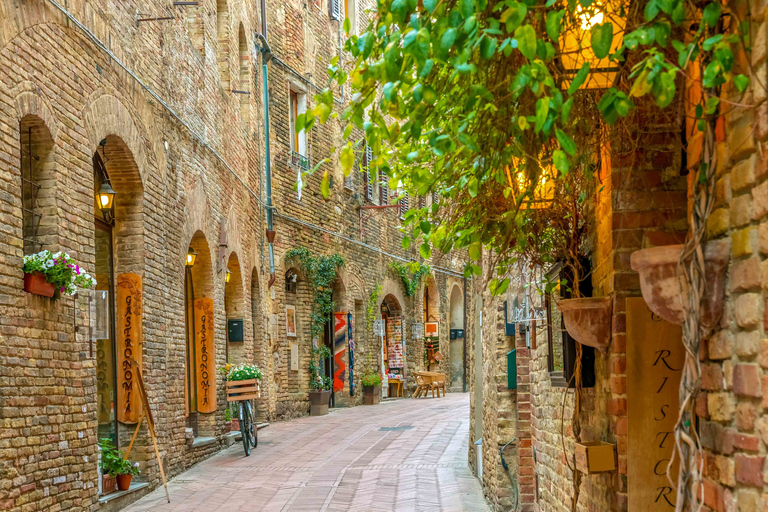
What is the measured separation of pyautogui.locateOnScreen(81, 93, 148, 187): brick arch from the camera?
25.3 ft

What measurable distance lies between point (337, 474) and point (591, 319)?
21.8 feet

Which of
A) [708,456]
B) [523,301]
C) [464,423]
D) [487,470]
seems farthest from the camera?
[464,423]

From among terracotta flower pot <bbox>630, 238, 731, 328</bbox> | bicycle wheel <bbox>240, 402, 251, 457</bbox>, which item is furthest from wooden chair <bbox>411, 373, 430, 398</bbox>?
terracotta flower pot <bbox>630, 238, 731, 328</bbox>

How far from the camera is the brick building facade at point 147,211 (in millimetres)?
6215

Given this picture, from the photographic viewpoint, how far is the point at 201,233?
38.7 ft

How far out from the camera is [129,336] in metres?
9.03

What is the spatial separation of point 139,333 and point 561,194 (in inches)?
231

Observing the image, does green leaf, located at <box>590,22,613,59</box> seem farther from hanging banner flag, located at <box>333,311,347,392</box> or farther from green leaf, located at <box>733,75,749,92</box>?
hanging banner flag, located at <box>333,311,347,392</box>

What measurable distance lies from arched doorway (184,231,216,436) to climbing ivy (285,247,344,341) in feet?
18.0

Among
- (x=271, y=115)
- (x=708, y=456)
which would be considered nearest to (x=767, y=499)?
(x=708, y=456)

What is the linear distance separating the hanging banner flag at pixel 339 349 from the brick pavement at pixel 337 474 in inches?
170

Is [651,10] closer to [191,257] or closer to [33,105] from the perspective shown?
[33,105]

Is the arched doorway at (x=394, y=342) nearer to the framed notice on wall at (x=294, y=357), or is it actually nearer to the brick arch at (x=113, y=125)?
the framed notice on wall at (x=294, y=357)

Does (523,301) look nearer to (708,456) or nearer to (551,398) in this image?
(551,398)
